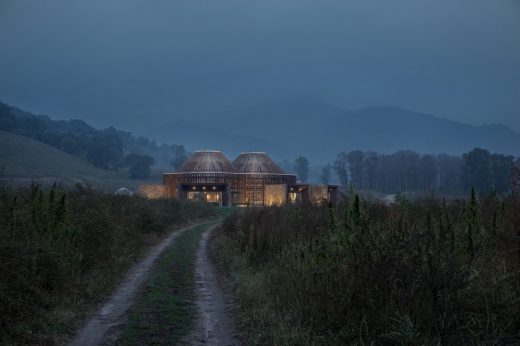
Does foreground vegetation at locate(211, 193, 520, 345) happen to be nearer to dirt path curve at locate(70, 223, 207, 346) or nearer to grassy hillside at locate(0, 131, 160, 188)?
dirt path curve at locate(70, 223, 207, 346)

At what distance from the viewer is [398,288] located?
6.90 metres

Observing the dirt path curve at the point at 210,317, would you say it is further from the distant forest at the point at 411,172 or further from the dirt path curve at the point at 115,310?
A: the distant forest at the point at 411,172

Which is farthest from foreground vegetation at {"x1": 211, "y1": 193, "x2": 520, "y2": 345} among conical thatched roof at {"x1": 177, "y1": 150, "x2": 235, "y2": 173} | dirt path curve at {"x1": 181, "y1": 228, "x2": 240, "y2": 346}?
conical thatched roof at {"x1": 177, "y1": 150, "x2": 235, "y2": 173}

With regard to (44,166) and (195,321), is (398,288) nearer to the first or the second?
(195,321)

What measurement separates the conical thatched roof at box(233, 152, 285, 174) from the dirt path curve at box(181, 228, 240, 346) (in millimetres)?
53143

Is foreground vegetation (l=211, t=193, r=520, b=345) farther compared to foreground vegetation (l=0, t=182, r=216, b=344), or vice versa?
foreground vegetation (l=0, t=182, r=216, b=344)

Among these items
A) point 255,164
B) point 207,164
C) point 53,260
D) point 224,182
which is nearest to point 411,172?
point 255,164

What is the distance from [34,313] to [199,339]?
9.86 ft

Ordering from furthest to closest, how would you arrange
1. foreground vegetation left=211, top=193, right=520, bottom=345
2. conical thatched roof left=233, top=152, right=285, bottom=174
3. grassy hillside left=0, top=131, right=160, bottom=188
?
grassy hillside left=0, top=131, right=160, bottom=188
conical thatched roof left=233, top=152, right=285, bottom=174
foreground vegetation left=211, top=193, right=520, bottom=345

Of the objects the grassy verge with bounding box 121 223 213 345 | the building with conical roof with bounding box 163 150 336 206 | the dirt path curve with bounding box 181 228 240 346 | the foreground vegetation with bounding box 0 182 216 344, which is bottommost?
the dirt path curve with bounding box 181 228 240 346

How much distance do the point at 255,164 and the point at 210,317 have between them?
197ft

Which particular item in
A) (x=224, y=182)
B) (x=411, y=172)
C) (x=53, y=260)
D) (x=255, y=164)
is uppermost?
(x=411, y=172)

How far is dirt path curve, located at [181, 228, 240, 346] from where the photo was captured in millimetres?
8484

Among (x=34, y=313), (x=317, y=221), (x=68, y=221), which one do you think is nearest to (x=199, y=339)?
(x=34, y=313)
